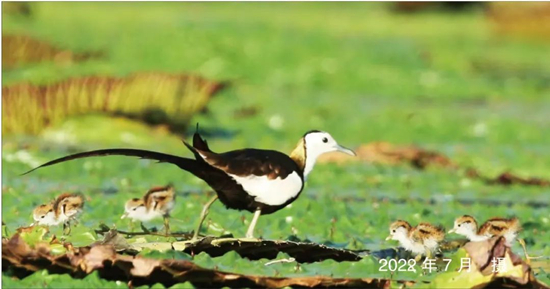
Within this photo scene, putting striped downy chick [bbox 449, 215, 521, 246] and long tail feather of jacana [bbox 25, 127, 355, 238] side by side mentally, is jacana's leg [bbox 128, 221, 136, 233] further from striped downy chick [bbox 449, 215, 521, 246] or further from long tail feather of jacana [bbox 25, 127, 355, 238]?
striped downy chick [bbox 449, 215, 521, 246]

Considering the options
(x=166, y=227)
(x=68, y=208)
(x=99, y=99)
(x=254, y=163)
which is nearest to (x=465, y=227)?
(x=254, y=163)

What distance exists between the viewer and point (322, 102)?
1456 centimetres

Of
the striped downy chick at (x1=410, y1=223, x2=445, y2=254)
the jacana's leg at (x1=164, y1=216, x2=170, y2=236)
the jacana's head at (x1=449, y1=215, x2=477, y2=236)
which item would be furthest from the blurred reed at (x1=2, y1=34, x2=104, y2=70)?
the striped downy chick at (x1=410, y1=223, x2=445, y2=254)

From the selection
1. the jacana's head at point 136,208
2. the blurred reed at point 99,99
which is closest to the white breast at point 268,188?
the jacana's head at point 136,208

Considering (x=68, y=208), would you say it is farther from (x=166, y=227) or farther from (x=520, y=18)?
(x=520, y=18)

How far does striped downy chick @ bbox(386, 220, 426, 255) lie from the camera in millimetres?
7195

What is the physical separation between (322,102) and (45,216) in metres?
7.37

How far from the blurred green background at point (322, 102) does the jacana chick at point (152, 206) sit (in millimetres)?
170

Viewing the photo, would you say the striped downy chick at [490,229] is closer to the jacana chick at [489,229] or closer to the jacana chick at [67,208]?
the jacana chick at [489,229]

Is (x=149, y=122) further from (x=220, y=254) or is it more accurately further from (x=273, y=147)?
(x=220, y=254)

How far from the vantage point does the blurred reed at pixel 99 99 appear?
12070mm

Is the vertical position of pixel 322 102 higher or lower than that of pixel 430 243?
higher

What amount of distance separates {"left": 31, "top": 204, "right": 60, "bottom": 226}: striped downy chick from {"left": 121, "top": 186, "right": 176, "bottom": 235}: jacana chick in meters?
0.55

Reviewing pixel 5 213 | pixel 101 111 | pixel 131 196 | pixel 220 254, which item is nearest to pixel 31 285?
pixel 220 254
